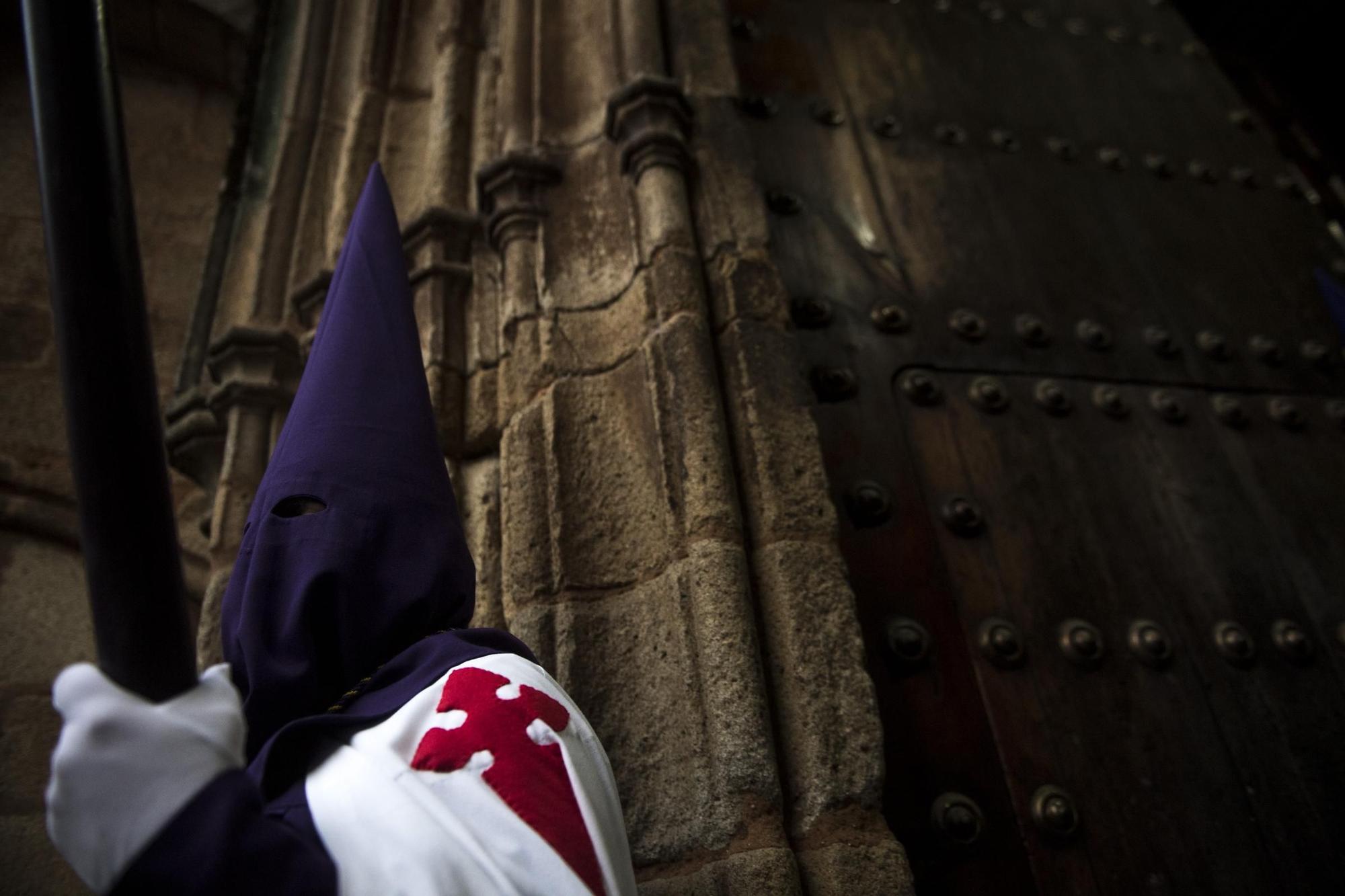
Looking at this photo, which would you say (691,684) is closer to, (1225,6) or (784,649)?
(784,649)

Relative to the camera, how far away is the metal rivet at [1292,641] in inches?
66.6

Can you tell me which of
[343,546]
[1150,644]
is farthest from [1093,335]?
[343,546]

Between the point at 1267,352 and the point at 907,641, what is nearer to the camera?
the point at 907,641

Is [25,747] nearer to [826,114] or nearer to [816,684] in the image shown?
[816,684]

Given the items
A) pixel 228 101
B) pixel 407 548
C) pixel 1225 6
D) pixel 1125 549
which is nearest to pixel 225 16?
pixel 228 101

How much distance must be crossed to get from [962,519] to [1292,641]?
712 mm

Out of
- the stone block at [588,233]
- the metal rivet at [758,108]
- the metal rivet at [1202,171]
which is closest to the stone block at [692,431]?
the stone block at [588,233]

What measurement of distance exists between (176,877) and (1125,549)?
1.71m

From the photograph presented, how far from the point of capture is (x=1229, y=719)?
5.14ft

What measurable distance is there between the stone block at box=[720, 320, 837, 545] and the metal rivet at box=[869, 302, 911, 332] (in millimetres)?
404

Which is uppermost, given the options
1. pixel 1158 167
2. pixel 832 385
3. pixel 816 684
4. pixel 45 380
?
pixel 1158 167

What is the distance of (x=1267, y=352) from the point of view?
87.1 inches

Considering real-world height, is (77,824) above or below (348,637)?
below

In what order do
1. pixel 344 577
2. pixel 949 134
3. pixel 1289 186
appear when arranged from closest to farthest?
1. pixel 344 577
2. pixel 949 134
3. pixel 1289 186
